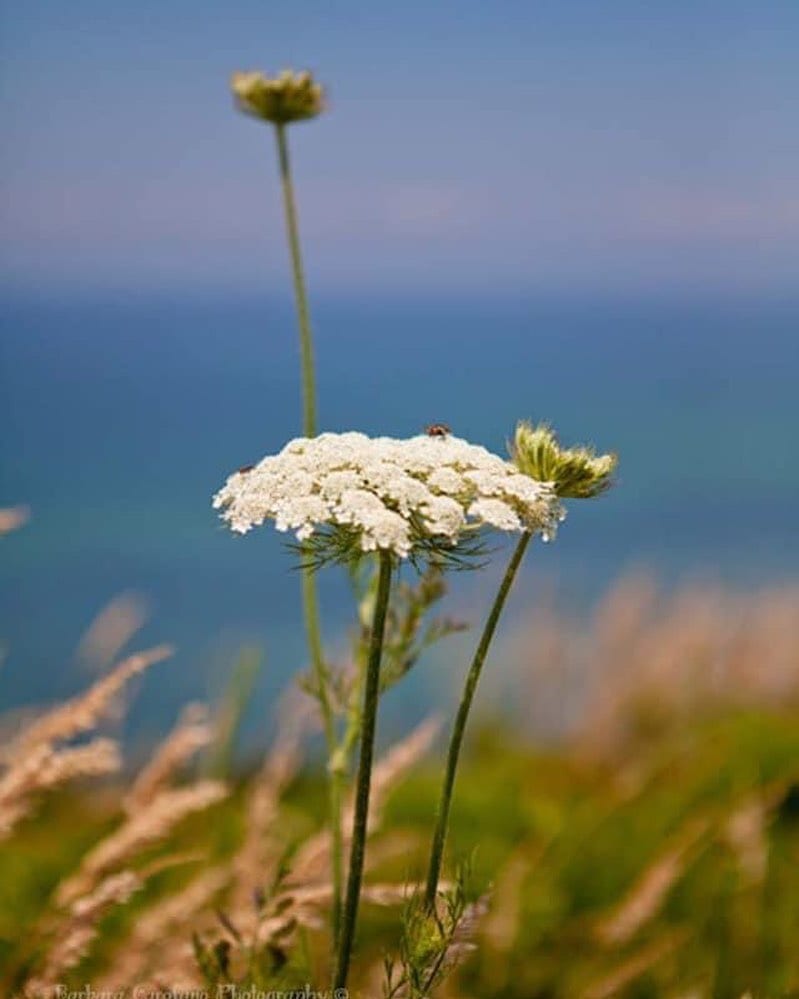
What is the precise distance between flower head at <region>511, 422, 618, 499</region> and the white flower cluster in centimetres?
3

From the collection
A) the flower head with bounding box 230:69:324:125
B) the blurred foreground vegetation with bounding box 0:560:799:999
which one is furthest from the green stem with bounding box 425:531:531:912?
the flower head with bounding box 230:69:324:125

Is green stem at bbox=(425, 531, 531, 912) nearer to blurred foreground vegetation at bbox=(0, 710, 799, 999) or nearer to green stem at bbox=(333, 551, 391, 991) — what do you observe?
green stem at bbox=(333, 551, 391, 991)

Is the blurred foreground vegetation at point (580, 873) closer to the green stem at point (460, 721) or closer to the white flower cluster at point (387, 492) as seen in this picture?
the green stem at point (460, 721)

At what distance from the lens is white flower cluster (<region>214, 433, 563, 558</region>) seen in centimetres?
148

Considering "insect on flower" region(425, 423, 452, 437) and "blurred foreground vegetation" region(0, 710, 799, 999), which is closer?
"insect on flower" region(425, 423, 452, 437)

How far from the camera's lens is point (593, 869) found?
3795mm

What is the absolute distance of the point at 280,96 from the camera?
7.36 ft

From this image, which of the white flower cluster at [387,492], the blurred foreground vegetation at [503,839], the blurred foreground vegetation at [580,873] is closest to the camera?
the white flower cluster at [387,492]

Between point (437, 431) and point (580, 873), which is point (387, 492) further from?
point (580, 873)

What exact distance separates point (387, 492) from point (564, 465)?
223 mm

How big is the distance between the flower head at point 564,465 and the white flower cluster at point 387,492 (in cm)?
3

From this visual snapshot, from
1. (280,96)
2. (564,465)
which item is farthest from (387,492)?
(280,96)

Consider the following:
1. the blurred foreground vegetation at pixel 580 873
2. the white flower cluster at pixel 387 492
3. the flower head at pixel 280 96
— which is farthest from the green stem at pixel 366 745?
the flower head at pixel 280 96

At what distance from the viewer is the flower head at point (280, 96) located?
2229 millimetres
